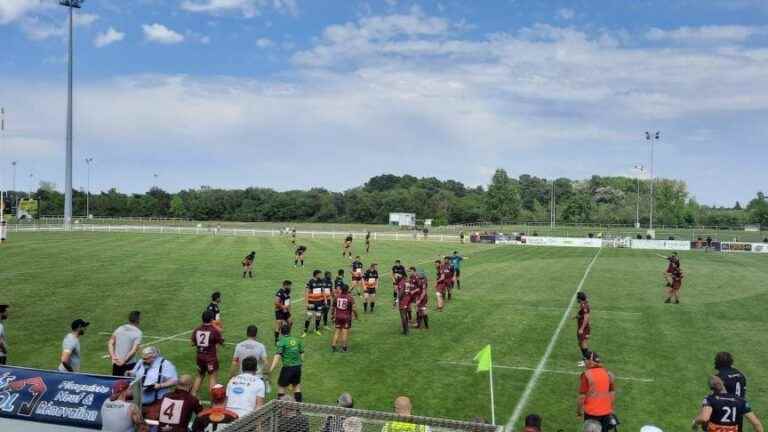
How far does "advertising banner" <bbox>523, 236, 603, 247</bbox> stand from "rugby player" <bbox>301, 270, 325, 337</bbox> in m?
51.3

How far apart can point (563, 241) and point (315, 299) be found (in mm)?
53298

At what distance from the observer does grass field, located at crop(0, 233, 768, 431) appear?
12984 mm

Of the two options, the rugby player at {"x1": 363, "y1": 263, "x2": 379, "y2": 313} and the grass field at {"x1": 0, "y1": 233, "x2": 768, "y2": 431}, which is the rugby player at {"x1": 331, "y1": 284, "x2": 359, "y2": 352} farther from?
the rugby player at {"x1": 363, "y1": 263, "x2": 379, "y2": 313}

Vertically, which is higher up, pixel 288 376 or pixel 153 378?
pixel 153 378

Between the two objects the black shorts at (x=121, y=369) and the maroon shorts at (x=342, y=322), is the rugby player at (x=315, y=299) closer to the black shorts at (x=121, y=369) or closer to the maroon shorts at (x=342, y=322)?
the maroon shorts at (x=342, y=322)

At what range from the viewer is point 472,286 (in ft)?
98.4

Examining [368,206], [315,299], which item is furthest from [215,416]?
[368,206]

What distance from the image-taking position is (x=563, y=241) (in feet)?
219

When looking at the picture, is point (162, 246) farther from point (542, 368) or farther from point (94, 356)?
point (542, 368)

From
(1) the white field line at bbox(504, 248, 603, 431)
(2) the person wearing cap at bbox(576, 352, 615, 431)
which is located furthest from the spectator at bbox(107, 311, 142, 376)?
(2) the person wearing cap at bbox(576, 352, 615, 431)

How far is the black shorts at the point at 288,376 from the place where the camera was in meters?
11.7

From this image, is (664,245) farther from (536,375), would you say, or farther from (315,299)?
(536,375)

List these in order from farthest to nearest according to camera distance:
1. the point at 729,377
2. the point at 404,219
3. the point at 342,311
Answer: the point at 404,219, the point at 342,311, the point at 729,377

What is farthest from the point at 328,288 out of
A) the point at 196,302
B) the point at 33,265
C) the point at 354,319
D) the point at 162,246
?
the point at 162,246
